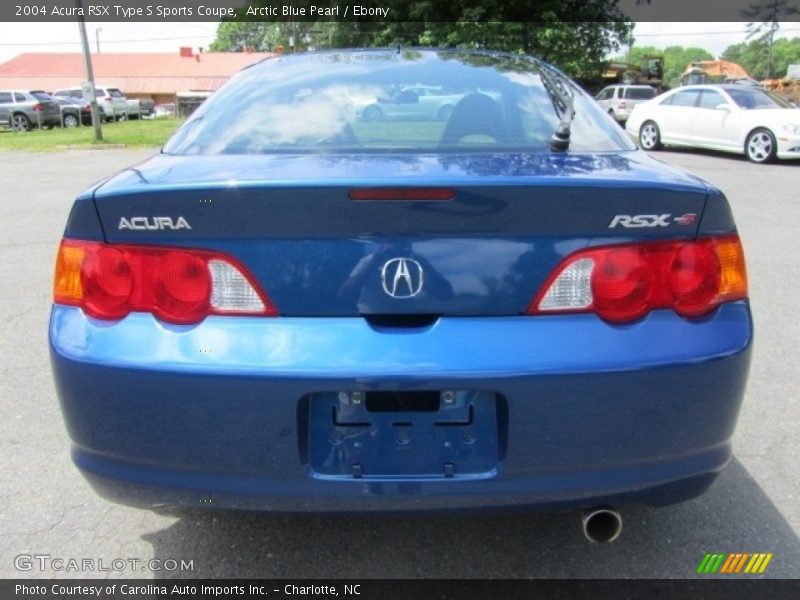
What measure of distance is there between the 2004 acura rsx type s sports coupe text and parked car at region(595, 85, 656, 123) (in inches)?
946

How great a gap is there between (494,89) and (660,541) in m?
1.74

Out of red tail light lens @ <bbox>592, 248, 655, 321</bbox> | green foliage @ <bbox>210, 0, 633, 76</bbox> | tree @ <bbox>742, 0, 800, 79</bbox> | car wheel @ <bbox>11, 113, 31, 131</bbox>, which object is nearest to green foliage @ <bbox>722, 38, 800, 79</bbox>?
tree @ <bbox>742, 0, 800, 79</bbox>

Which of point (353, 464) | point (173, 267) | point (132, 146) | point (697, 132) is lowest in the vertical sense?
point (132, 146)

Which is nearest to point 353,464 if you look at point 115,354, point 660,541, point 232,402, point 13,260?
point 232,402

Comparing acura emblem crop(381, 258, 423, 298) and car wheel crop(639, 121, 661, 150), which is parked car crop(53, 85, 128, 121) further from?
acura emblem crop(381, 258, 423, 298)

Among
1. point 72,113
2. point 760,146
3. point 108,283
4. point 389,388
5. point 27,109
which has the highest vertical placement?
point 108,283

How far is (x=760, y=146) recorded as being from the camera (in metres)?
13.1

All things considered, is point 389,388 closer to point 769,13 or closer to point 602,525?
point 602,525

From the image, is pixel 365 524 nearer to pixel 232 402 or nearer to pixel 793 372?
pixel 232 402

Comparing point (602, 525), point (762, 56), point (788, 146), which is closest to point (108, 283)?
point (602, 525)

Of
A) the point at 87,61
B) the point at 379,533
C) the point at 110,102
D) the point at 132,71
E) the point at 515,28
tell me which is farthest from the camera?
the point at 132,71

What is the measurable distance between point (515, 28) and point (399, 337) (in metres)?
27.8

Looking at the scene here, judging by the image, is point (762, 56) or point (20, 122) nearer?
point (20, 122)

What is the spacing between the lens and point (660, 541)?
242 cm
